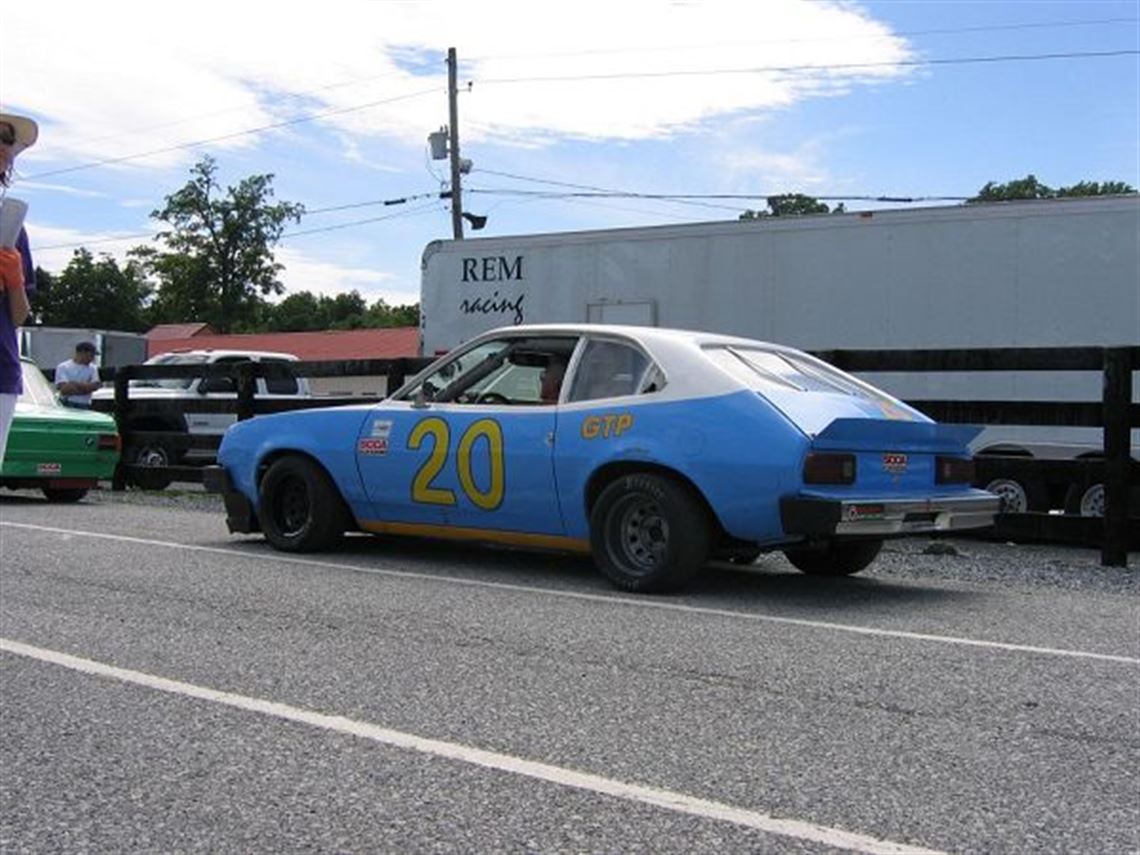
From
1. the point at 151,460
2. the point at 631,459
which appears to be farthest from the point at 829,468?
the point at 151,460

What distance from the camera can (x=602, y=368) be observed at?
23.5ft

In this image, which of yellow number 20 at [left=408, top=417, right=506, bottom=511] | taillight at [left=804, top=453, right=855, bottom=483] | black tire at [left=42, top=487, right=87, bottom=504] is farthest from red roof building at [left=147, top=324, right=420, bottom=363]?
taillight at [left=804, top=453, right=855, bottom=483]

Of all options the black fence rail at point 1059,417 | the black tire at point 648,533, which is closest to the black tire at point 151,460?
the black fence rail at point 1059,417

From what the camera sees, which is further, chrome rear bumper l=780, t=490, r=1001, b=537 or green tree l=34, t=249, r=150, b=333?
green tree l=34, t=249, r=150, b=333

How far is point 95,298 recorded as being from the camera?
3922 inches

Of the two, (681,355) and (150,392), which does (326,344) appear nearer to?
(150,392)

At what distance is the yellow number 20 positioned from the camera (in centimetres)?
729

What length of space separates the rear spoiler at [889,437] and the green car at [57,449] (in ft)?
28.1

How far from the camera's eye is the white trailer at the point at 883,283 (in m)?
10.7

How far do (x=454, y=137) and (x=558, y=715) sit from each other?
103 ft

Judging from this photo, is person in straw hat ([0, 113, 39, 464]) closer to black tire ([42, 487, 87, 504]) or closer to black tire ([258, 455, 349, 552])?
black tire ([258, 455, 349, 552])

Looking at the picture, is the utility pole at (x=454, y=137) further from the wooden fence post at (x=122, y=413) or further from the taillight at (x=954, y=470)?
the taillight at (x=954, y=470)

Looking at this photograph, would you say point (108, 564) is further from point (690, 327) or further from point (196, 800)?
point (690, 327)

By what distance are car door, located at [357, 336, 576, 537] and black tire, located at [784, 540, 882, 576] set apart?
5.40 ft
